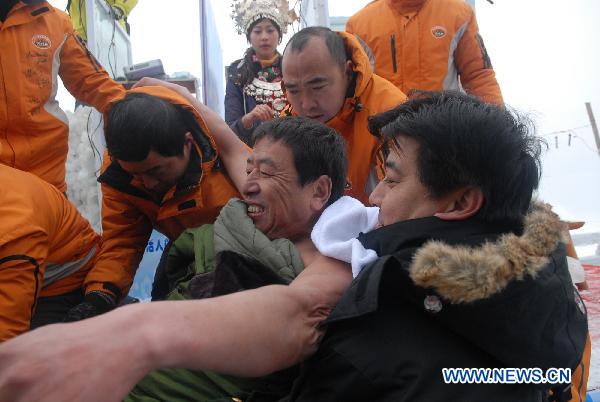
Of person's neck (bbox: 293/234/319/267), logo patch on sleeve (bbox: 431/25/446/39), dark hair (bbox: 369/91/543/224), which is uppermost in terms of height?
logo patch on sleeve (bbox: 431/25/446/39)

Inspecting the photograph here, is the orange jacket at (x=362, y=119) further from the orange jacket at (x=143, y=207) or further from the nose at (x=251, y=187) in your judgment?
the nose at (x=251, y=187)

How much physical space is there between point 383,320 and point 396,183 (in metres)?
0.33

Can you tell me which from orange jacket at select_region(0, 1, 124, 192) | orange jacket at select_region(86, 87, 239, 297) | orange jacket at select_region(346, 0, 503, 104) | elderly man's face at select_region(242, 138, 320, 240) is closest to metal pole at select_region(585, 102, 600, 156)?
orange jacket at select_region(346, 0, 503, 104)

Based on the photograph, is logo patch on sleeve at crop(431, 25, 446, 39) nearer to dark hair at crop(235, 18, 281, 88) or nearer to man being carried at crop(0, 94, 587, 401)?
dark hair at crop(235, 18, 281, 88)

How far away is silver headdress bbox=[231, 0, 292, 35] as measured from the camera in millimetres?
3998

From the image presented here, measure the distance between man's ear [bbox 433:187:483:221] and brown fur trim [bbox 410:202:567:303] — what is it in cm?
10

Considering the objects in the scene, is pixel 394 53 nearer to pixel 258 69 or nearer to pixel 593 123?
pixel 258 69

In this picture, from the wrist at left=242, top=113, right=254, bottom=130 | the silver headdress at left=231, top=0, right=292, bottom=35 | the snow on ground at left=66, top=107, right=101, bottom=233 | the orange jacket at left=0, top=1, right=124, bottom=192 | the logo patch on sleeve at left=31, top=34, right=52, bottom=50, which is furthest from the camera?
the snow on ground at left=66, top=107, right=101, bottom=233

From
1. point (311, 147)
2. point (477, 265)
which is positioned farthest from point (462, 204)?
point (311, 147)

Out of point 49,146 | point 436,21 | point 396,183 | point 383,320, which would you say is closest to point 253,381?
point 383,320

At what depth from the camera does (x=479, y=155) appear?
1059mm

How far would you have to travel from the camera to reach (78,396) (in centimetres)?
63

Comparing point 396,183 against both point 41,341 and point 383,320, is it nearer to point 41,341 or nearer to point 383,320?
point 383,320

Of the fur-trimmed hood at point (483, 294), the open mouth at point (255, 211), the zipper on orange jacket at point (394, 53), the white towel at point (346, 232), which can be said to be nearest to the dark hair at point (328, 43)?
the zipper on orange jacket at point (394, 53)
